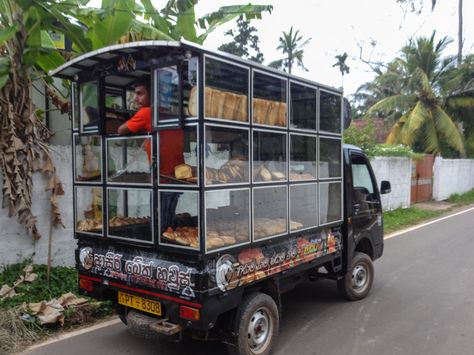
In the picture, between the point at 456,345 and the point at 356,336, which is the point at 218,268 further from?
the point at 456,345

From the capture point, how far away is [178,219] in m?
3.46

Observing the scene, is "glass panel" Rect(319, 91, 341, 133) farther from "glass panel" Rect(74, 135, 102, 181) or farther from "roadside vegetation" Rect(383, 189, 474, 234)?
"roadside vegetation" Rect(383, 189, 474, 234)

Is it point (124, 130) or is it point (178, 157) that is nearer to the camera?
point (178, 157)

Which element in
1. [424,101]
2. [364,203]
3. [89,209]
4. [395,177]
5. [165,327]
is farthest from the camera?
[424,101]

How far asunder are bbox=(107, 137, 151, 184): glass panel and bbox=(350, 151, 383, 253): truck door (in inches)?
103

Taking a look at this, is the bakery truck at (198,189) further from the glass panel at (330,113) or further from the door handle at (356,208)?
the door handle at (356,208)

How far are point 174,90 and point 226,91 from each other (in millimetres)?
412

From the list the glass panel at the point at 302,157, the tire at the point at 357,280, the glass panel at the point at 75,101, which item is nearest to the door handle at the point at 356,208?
the tire at the point at 357,280

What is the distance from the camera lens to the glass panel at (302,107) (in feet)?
13.3

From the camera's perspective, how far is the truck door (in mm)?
5152

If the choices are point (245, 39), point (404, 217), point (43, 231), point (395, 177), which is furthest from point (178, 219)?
point (245, 39)

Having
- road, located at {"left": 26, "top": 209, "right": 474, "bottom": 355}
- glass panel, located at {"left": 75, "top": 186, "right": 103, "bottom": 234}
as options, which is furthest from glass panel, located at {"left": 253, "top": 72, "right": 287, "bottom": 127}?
road, located at {"left": 26, "top": 209, "right": 474, "bottom": 355}

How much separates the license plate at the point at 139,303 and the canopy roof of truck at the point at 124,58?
6.36 feet

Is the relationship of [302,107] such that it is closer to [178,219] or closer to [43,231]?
[178,219]
